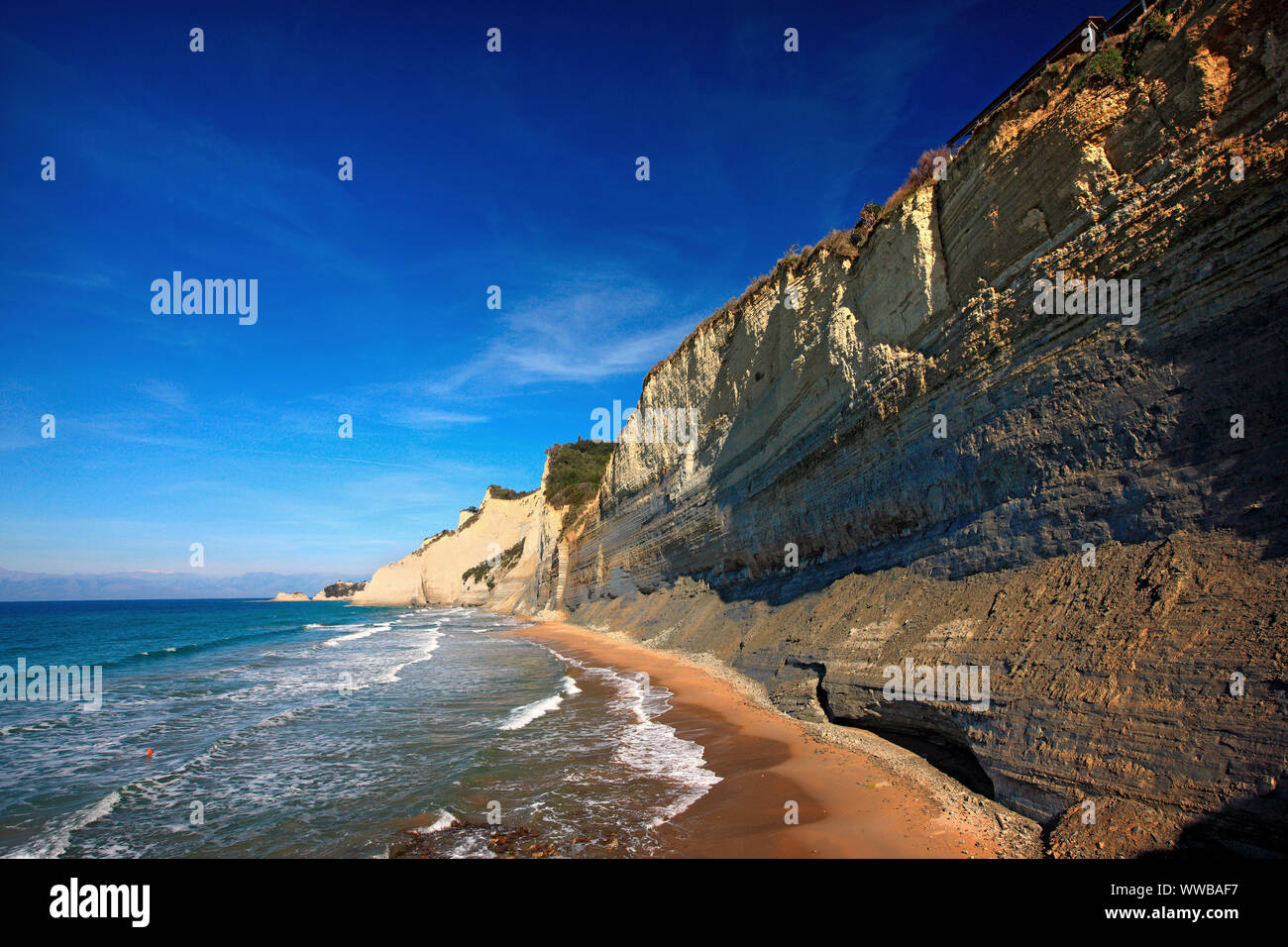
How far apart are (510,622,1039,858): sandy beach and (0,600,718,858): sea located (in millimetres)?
460

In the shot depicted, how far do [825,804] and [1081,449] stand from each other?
215 inches

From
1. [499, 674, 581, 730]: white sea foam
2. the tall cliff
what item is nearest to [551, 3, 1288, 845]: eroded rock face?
the tall cliff

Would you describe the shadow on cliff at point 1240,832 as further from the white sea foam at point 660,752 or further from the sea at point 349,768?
the white sea foam at point 660,752

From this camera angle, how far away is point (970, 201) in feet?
31.9

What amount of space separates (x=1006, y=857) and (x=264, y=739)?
12.1 m

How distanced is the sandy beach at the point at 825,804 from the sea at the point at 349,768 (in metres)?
0.46

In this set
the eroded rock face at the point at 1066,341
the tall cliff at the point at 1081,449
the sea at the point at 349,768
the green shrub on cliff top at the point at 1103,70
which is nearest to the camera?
the tall cliff at the point at 1081,449

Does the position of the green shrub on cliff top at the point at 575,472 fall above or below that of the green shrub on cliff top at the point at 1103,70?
below

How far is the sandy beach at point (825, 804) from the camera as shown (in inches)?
224

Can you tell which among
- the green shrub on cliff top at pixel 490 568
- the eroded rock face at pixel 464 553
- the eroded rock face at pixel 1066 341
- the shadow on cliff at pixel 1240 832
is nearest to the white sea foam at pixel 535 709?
the eroded rock face at pixel 1066 341

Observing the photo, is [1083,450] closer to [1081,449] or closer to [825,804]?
[1081,449]
